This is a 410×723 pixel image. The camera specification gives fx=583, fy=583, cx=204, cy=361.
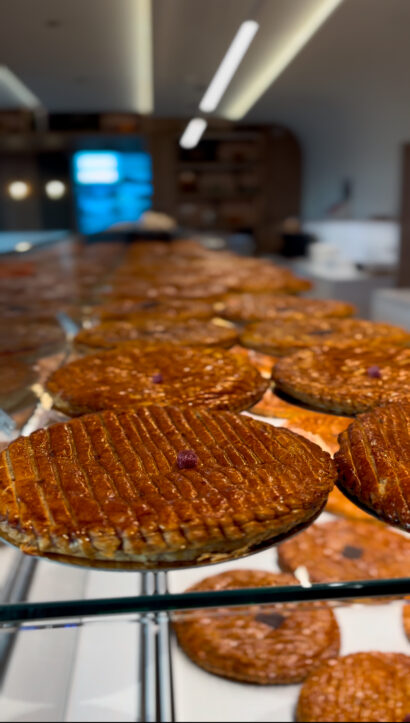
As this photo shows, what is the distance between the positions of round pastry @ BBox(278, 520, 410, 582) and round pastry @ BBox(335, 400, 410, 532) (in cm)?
3

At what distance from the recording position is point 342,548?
89 centimetres

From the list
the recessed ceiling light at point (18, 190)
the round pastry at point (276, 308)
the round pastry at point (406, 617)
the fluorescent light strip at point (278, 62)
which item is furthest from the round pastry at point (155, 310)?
the fluorescent light strip at point (278, 62)

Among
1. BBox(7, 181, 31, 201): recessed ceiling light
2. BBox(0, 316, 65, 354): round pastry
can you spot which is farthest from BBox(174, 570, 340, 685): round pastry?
BBox(7, 181, 31, 201): recessed ceiling light

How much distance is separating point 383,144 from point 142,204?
2879 mm

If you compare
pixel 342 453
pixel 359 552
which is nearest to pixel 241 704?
pixel 359 552

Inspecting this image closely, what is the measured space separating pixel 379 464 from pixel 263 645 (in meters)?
0.59

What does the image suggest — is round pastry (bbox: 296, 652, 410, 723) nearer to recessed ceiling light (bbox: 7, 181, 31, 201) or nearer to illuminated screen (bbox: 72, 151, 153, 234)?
recessed ceiling light (bbox: 7, 181, 31, 201)

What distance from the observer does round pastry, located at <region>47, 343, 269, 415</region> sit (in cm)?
91

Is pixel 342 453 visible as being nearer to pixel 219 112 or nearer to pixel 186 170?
pixel 219 112

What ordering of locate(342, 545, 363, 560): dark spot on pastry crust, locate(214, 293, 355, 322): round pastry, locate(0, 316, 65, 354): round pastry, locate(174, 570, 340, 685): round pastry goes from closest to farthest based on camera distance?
locate(342, 545, 363, 560): dark spot on pastry crust → locate(174, 570, 340, 685): round pastry → locate(0, 316, 65, 354): round pastry → locate(214, 293, 355, 322): round pastry

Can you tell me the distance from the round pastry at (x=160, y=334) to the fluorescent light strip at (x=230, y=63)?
10.4ft

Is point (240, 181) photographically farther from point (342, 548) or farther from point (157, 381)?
point (342, 548)

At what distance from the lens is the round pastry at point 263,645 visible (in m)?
1.02

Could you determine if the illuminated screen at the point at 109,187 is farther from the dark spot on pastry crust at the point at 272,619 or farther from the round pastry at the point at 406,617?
the round pastry at the point at 406,617
